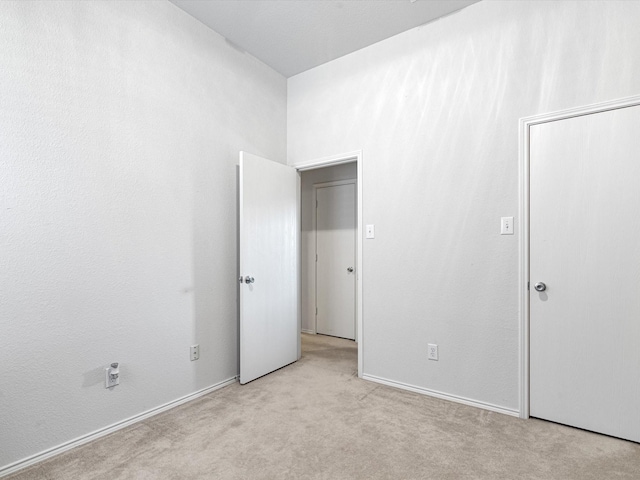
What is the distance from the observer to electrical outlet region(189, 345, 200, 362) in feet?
8.48

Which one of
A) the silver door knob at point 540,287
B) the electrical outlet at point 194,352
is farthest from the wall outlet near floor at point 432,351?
the electrical outlet at point 194,352

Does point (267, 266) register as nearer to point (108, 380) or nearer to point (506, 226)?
point (108, 380)

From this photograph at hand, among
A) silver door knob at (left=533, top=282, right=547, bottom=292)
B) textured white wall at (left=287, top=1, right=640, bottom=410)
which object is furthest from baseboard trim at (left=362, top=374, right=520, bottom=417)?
silver door knob at (left=533, top=282, right=547, bottom=292)

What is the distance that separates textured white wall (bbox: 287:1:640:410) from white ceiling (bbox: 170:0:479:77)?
0.13m

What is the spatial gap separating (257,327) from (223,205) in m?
1.05

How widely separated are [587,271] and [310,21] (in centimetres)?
255

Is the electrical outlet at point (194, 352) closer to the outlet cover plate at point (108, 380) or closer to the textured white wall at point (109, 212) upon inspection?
the textured white wall at point (109, 212)

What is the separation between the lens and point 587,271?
2.08 m

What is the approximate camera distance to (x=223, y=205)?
9.35 feet

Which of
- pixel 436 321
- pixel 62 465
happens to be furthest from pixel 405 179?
pixel 62 465

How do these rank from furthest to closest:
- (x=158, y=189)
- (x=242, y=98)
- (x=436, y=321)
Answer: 1. (x=242, y=98)
2. (x=436, y=321)
3. (x=158, y=189)

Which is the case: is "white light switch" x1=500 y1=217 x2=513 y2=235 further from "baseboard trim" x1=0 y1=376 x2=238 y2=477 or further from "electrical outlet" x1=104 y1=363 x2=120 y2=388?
"electrical outlet" x1=104 y1=363 x2=120 y2=388

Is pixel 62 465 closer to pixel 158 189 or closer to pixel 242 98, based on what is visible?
pixel 158 189

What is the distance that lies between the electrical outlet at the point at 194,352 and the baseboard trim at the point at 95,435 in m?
0.26
